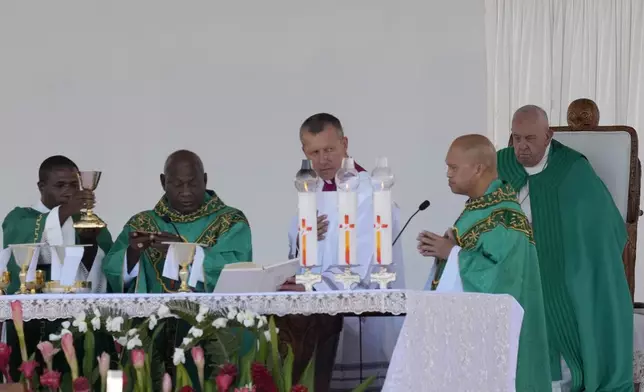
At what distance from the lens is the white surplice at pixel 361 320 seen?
18.8 ft

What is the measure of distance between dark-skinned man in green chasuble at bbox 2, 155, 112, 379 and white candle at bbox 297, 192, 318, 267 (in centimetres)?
120

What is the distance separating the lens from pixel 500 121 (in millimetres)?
8789

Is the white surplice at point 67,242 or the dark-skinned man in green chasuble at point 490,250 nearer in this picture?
the dark-skinned man in green chasuble at point 490,250

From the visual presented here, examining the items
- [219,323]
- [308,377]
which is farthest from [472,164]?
[219,323]

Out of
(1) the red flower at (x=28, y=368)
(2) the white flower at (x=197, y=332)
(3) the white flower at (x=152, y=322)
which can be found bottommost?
(1) the red flower at (x=28, y=368)

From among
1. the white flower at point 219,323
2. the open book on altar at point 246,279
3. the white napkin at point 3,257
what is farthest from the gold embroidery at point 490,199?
the white napkin at point 3,257

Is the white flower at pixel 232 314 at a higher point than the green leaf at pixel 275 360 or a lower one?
higher

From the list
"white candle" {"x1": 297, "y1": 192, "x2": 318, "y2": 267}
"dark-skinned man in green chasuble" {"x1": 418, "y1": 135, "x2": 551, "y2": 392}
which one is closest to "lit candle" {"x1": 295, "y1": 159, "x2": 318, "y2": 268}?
"white candle" {"x1": 297, "y1": 192, "x2": 318, "y2": 267}

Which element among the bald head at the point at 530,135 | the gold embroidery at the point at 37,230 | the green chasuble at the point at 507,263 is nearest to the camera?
the green chasuble at the point at 507,263

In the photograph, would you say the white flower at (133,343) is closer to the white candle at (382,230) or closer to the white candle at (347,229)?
the white candle at (347,229)

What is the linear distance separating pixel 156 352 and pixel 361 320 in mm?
1151

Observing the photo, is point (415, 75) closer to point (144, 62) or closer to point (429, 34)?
point (429, 34)

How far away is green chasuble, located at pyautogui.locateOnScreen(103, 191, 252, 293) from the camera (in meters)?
6.21

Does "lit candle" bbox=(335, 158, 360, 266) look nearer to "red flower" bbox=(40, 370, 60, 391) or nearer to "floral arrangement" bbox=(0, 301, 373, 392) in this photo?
"floral arrangement" bbox=(0, 301, 373, 392)
